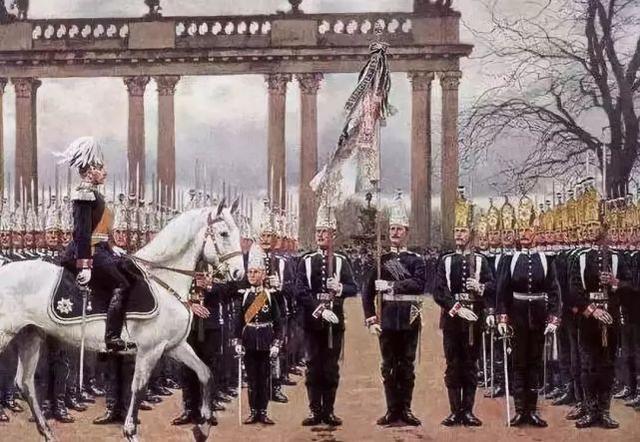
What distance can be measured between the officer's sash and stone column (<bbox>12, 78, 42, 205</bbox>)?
213cm

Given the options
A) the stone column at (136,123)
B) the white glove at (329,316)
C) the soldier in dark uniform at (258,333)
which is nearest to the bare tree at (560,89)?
the white glove at (329,316)

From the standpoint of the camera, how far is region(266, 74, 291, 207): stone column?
26.5 ft

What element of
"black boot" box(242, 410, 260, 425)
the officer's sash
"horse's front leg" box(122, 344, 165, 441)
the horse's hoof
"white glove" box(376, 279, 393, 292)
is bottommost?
the horse's hoof

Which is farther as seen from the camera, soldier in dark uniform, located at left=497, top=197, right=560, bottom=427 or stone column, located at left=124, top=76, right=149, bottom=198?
stone column, located at left=124, top=76, right=149, bottom=198

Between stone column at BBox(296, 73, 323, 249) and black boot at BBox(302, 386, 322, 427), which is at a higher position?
stone column at BBox(296, 73, 323, 249)

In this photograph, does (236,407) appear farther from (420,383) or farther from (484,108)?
(484,108)

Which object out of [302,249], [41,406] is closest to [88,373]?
[41,406]

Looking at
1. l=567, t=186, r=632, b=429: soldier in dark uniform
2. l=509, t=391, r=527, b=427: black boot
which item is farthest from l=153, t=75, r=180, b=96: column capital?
l=509, t=391, r=527, b=427: black boot

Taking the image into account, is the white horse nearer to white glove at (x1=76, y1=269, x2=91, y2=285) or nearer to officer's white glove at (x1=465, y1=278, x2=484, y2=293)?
white glove at (x1=76, y1=269, x2=91, y2=285)

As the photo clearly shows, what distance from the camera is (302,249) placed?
792 centimetres

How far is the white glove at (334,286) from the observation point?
25.6 ft

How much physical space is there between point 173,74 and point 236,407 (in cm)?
275

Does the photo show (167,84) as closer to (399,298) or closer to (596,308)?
(399,298)

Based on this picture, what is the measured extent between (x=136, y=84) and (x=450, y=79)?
2578mm
